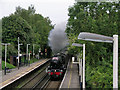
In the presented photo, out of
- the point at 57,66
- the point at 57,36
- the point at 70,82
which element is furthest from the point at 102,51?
the point at 57,66

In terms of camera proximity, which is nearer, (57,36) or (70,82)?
(57,36)

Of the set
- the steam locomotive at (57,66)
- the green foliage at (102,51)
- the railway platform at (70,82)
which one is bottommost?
the railway platform at (70,82)

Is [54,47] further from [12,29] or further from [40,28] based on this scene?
[40,28]

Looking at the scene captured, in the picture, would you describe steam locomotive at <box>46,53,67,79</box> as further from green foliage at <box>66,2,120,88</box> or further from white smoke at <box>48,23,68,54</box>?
green foliage at <box>66,2,120,88</box>

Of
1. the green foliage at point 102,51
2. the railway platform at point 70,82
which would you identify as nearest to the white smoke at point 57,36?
the green foliage at point 102,51

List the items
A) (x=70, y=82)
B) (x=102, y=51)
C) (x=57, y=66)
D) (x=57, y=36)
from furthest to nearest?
1. (x=57, y=66)
2. (x=70, y=82)
3. (x=57, y=36)
4. (x=102, y=51)

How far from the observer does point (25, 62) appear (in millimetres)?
45969

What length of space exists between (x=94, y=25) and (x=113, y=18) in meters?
1.65

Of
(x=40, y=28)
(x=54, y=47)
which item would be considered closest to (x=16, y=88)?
(x=54, y=47)

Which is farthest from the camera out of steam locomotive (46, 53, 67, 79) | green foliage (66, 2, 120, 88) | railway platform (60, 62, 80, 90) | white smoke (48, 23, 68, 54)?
steam locomotive (46, 53, 67, 79)

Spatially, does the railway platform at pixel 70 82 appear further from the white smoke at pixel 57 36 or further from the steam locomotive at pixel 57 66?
the white smoke at pixel 57 36

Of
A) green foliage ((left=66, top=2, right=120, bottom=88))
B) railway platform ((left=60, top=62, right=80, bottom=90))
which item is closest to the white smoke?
green foliage ((left=66, top=2, right=120, bottom=88))

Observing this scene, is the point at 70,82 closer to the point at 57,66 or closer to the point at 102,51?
the point at 57,66

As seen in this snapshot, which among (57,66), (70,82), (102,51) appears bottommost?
(70,82)
